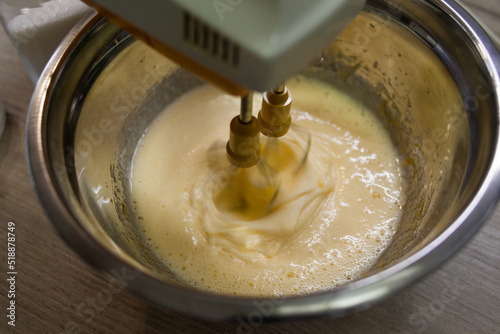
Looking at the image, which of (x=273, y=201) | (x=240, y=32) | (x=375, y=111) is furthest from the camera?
(x=375, y=111)

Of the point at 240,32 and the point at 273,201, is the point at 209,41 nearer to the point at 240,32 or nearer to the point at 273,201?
the point at 240,32

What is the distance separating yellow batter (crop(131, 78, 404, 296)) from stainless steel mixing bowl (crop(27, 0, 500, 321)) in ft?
0.08

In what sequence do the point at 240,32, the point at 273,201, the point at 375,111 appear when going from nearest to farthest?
the point at 240,32, the point at 273,201, the point at 375,111

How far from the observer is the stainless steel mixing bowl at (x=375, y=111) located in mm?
404

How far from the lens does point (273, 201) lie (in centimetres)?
60

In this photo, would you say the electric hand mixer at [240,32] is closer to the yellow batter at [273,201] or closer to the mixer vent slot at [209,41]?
the mixer vent slot at [209,41]

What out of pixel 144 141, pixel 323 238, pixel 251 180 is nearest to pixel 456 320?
pixel 323 238

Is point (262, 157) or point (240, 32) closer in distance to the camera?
point (240, 32)

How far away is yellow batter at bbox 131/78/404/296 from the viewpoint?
575 mm

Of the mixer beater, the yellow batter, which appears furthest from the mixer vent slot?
the yellow batter

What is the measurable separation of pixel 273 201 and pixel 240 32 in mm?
304

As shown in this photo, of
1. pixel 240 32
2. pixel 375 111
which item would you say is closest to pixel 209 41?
pixel 240 32

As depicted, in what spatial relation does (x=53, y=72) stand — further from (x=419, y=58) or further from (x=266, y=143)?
(x=419, y=58)

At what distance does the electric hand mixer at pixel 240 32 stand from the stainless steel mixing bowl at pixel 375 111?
0.53 ft
